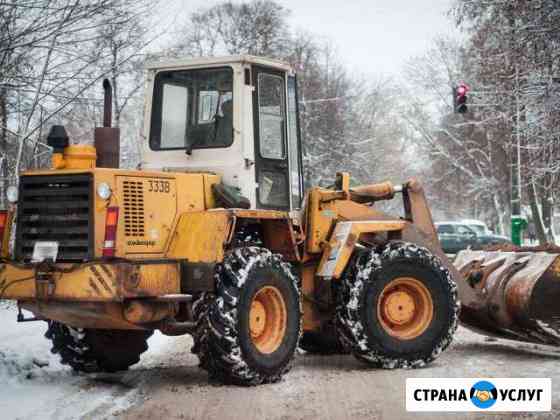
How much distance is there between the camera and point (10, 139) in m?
20.4

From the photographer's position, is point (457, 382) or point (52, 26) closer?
point (457, 382)

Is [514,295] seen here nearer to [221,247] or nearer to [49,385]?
[221,247]

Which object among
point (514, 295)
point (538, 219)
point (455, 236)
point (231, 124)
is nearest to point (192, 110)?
point (231, 124)

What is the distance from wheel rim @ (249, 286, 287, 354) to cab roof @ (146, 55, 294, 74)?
7.87ft

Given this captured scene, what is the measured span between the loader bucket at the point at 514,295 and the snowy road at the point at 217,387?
273 millimetres

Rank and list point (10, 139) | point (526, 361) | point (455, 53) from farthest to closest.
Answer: point (455, 53)
point (10, 139)
point (526, 361)

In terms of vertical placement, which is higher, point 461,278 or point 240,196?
point 240,196

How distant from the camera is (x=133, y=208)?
8.82 meters

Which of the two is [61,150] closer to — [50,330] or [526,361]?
[50,330]

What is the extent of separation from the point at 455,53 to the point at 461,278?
1723 inches

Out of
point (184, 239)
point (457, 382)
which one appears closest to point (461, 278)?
point (457, 382)

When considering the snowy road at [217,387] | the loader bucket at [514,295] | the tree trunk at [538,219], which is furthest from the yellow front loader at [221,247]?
the tree trunk at [538,219]

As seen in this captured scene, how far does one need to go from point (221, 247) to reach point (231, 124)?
1.58 m

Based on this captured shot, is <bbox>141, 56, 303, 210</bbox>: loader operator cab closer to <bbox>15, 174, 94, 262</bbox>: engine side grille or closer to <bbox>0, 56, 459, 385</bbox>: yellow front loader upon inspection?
<bbox>0, 56, 459, 385</bbox>: yellow front loader
